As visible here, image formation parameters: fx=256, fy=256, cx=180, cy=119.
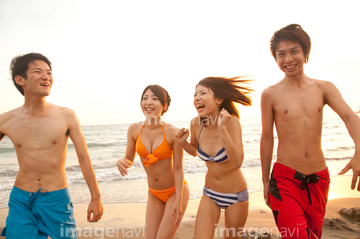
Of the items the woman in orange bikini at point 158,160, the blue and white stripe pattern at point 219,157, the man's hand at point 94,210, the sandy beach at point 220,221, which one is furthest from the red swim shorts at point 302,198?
the man's hand at point 94,210

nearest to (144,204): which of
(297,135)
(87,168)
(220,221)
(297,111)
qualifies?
(220,221)

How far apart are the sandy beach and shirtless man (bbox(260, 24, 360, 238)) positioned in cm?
198

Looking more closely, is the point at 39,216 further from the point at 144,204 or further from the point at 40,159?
the point at 144,204

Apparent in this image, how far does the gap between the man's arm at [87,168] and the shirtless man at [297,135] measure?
2.12 m

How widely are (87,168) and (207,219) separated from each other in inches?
64.7

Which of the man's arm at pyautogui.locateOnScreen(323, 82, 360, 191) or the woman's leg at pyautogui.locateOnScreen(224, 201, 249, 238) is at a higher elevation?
the man's arm at pyautogui.locateOnScreen(323, 82, 360, 191)

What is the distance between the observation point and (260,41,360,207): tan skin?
306cm

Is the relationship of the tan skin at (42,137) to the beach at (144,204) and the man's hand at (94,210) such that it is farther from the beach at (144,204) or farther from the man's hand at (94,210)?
the beach at (144,204)

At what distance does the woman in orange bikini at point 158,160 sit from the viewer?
3.64 metres

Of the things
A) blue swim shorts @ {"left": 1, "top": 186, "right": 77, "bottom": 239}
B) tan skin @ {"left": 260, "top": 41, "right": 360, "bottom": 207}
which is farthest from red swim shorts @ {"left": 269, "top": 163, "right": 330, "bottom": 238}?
blue swim shorts @ {"left": 1, "top": 186, "right": 77, "bottom": 239}

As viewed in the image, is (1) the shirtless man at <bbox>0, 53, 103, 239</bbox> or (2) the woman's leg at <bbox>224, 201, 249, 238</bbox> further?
(2) the woman's leg at <bbox>224, 201, 249, 238</bbox>

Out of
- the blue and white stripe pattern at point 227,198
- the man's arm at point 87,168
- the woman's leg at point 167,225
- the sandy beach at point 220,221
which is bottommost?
the sandy beach at point 220,221

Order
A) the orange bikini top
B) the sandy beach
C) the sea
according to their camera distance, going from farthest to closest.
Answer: the sea, the sandy beach, the orange bikini top

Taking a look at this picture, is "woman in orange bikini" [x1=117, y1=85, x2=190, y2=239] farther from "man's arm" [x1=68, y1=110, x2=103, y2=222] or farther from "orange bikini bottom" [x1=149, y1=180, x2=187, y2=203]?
"man's arm" [x1=68, y1=110, x2=103, y2=222]
